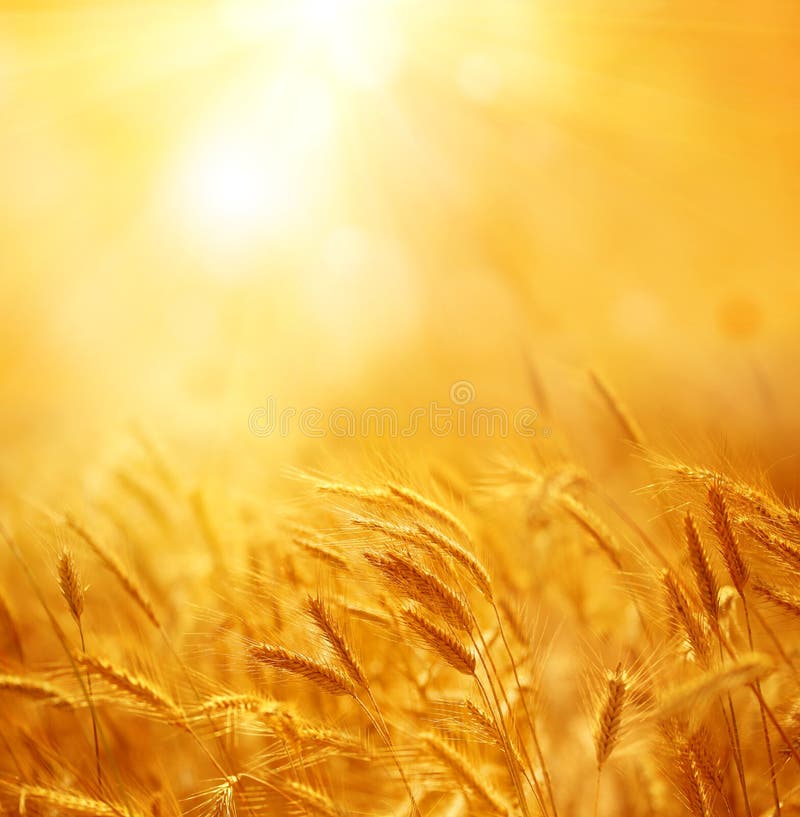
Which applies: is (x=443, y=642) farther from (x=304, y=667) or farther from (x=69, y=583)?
(x=69, y=583)

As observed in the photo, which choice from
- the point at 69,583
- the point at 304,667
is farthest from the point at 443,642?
the point at 69,583

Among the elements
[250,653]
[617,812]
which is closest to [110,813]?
[250,653]

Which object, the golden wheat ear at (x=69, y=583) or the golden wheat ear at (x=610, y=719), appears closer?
the golden wheat ear at (x=610, y=719)

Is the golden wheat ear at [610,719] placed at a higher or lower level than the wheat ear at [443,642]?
lower

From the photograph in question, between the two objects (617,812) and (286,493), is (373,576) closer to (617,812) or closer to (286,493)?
(617,812)

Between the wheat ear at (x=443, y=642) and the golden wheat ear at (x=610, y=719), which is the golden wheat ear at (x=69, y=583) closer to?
the wheat ear at (x=443, y=642)

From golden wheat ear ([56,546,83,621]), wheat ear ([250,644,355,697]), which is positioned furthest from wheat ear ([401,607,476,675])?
golden wheat ear ([56,546,83,621])

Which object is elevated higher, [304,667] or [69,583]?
[69,583]

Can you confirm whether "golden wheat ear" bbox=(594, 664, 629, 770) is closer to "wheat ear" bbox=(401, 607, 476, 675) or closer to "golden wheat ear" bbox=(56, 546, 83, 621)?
"wheat ear" bbox=(401, 607, 476, 675)

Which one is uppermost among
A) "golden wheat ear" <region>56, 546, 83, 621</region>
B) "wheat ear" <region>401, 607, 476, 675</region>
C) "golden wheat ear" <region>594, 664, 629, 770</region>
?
"golden wheat ear" <region>56, 546, 83, 621</region>

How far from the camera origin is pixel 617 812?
126 cm

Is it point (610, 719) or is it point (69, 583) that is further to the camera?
point (69, 583)

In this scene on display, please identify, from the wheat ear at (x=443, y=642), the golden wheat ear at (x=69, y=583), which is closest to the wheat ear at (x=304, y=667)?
the wheat ear at (x=443, y=642)

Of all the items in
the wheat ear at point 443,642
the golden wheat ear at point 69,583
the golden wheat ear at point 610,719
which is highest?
the golden wheat ear at point 69,583
